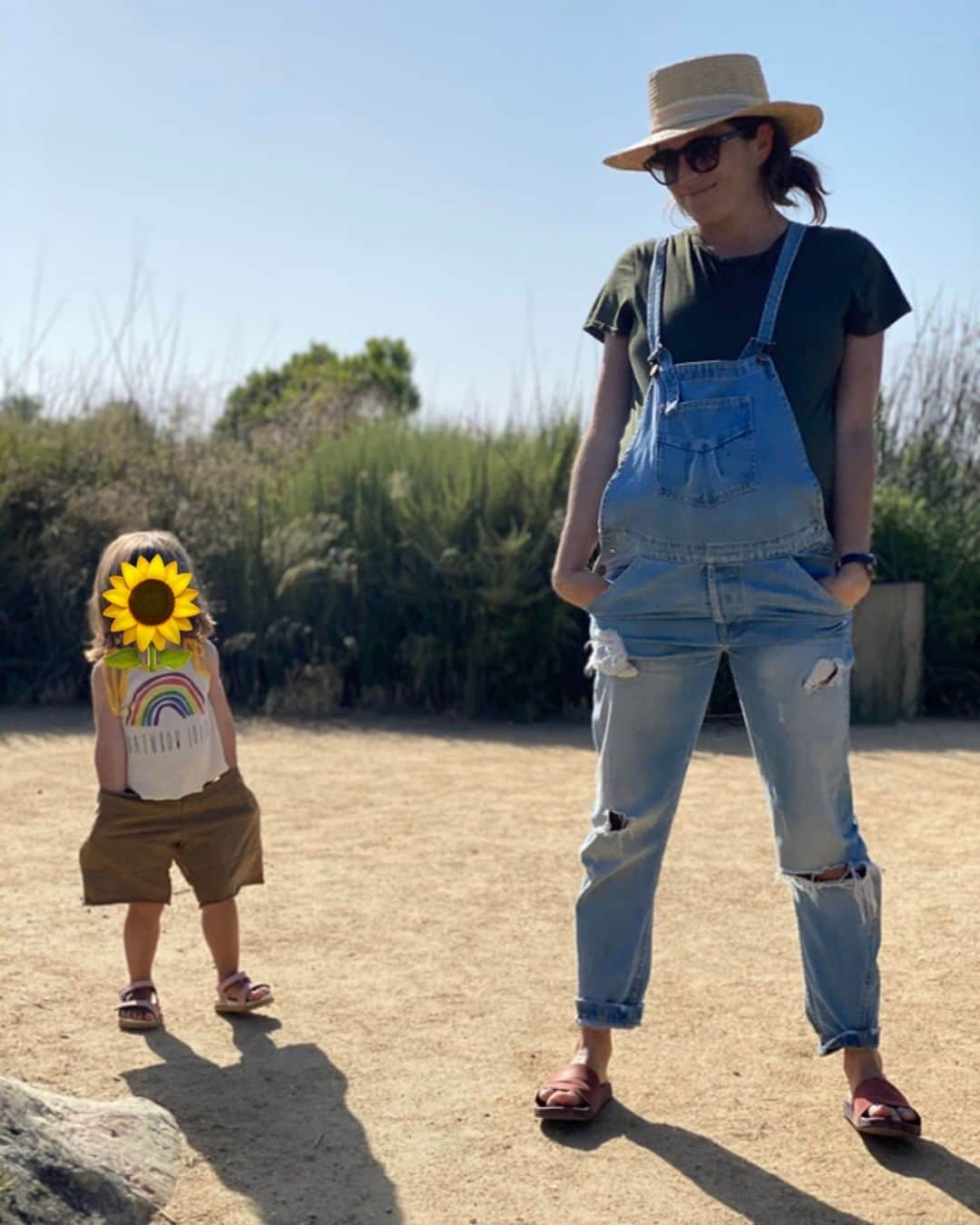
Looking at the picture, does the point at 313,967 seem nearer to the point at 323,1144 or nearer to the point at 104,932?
the point at 104,932

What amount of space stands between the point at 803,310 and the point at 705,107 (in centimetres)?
44

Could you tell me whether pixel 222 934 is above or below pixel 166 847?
below

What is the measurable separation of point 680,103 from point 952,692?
7.70 meters

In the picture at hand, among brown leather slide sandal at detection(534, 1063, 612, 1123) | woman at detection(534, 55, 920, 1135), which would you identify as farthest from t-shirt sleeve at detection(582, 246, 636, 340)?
brown leather slide sandal at detection(534, 1063, 612, 1123)

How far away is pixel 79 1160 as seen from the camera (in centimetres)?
285

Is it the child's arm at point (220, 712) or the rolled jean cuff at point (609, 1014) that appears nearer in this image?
the rolled jean cuff at point (609, 1014)

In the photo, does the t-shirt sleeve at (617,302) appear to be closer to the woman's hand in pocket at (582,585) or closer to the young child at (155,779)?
the woman's hand in pocket at (582,585)

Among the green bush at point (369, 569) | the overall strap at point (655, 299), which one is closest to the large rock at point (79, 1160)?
the overall strap at point (655, 299)

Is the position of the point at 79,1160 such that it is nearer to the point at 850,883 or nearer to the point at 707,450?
the point at 850,883

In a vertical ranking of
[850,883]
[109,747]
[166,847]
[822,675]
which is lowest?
[166,847]

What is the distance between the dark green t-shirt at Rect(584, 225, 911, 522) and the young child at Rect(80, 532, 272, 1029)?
1.44 meters

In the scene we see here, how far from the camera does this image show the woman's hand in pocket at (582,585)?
10.7 feet

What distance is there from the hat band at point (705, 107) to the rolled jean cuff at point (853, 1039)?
1.78 m

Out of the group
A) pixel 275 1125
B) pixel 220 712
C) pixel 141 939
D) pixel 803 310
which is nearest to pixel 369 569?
pixel 220 712
